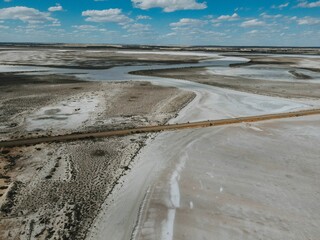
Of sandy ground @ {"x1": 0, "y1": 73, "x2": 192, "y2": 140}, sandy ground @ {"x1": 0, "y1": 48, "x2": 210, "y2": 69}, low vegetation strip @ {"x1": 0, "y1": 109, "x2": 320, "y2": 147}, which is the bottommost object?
sandy ground @ {"x1": 0, "y1": 48, "x2": 210, "y2": 69}

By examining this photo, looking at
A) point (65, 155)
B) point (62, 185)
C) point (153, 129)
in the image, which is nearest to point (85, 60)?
point (153, 129)

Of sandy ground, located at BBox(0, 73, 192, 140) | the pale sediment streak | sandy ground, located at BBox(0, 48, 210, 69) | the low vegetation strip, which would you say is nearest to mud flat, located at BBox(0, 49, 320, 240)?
the pale sediment streak

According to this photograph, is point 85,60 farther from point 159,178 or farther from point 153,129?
point 159,178

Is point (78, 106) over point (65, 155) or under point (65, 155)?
under

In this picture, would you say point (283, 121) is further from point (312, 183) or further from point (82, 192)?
point (82, 192)

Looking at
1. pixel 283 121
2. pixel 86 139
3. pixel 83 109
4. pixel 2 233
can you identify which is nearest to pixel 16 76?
pixel 83 109

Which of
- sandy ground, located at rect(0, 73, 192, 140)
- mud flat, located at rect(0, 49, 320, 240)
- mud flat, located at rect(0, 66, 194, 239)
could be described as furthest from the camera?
sandy ground, located at rect(0, 73, 192, 140)

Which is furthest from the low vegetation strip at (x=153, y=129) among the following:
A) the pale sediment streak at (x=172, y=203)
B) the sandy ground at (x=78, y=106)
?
the pale sediment streak at (x=172, y=203)

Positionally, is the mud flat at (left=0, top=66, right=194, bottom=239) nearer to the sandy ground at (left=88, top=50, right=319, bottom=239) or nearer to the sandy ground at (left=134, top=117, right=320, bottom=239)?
the sandy ground at (left=88, top=50, right=319, bottom=239)

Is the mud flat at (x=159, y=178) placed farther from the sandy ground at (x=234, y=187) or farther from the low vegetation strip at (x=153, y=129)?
the low vegetation strip at (x=153, y=129)

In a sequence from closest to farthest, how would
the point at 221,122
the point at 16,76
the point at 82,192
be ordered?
the point at 82,192 < the point at 221,122 < the point at 16,76

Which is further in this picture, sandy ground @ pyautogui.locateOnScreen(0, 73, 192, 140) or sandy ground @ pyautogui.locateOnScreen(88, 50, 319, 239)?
sandy ground @ pyautogui.locateOnScreen(0, 73, 192, 140)
